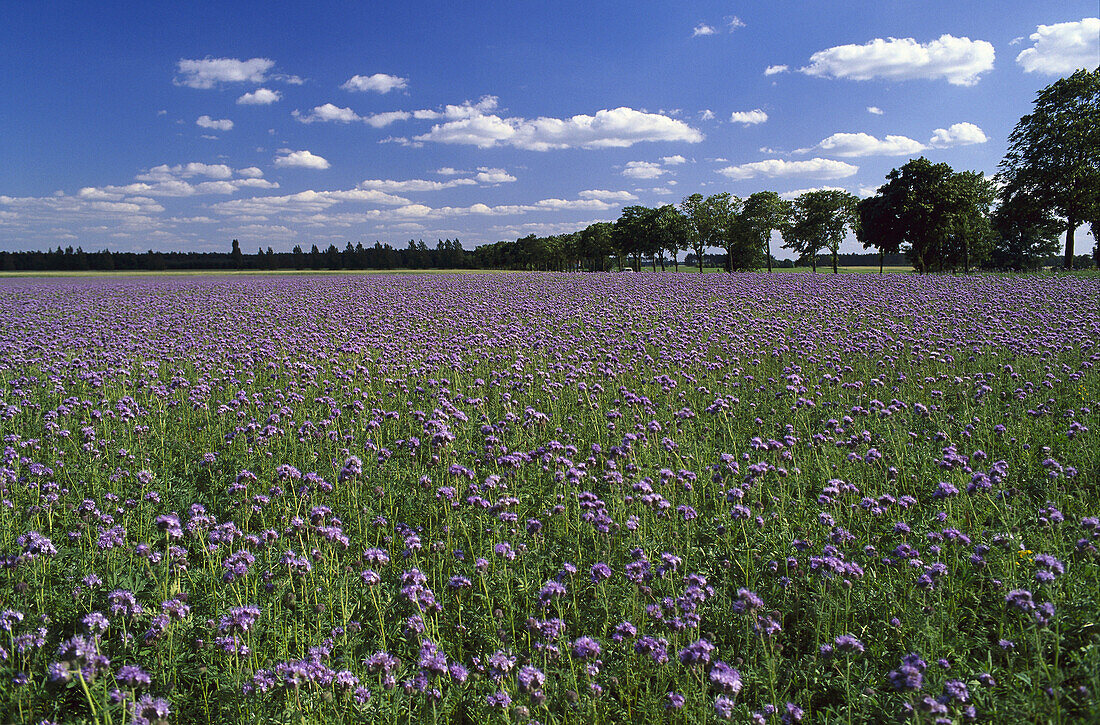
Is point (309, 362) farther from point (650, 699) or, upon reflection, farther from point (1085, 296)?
point (1085, 296)

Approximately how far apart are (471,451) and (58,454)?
4238mm

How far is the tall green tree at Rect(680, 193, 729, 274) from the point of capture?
62.3m

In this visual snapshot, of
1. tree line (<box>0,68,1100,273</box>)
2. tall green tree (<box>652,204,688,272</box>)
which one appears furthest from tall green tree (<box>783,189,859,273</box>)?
tall green tree (<box>652,204,688,272</box>)

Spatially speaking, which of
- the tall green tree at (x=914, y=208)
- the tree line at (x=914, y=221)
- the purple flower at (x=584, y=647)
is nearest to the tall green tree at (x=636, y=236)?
the tree line at (x=914, y=221)

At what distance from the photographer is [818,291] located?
63.8ft

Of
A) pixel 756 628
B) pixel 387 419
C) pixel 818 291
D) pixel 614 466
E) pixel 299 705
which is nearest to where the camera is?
pixel 299 705

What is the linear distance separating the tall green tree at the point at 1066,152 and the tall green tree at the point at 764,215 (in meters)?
21.9

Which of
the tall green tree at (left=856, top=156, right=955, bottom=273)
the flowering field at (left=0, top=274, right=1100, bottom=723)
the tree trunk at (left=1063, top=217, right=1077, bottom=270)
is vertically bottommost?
the flowering field at (left=0, top=274, right=1100, bottom=723)

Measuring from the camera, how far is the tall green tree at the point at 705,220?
62.3 meters

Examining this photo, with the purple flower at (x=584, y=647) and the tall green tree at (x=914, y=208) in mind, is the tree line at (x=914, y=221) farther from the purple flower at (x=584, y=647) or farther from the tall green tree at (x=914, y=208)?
the purple flower at (x=584, y=647)

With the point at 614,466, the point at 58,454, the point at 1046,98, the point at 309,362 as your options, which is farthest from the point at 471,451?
the point at 1046,98

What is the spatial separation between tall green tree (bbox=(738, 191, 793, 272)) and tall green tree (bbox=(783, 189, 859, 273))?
1548mm

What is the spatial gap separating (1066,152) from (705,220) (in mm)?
32693

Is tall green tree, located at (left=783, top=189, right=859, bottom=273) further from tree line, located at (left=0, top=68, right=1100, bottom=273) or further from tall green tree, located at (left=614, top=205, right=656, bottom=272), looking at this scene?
tall green tree, located at (left=614, top=205, right=656, bottom=272)
